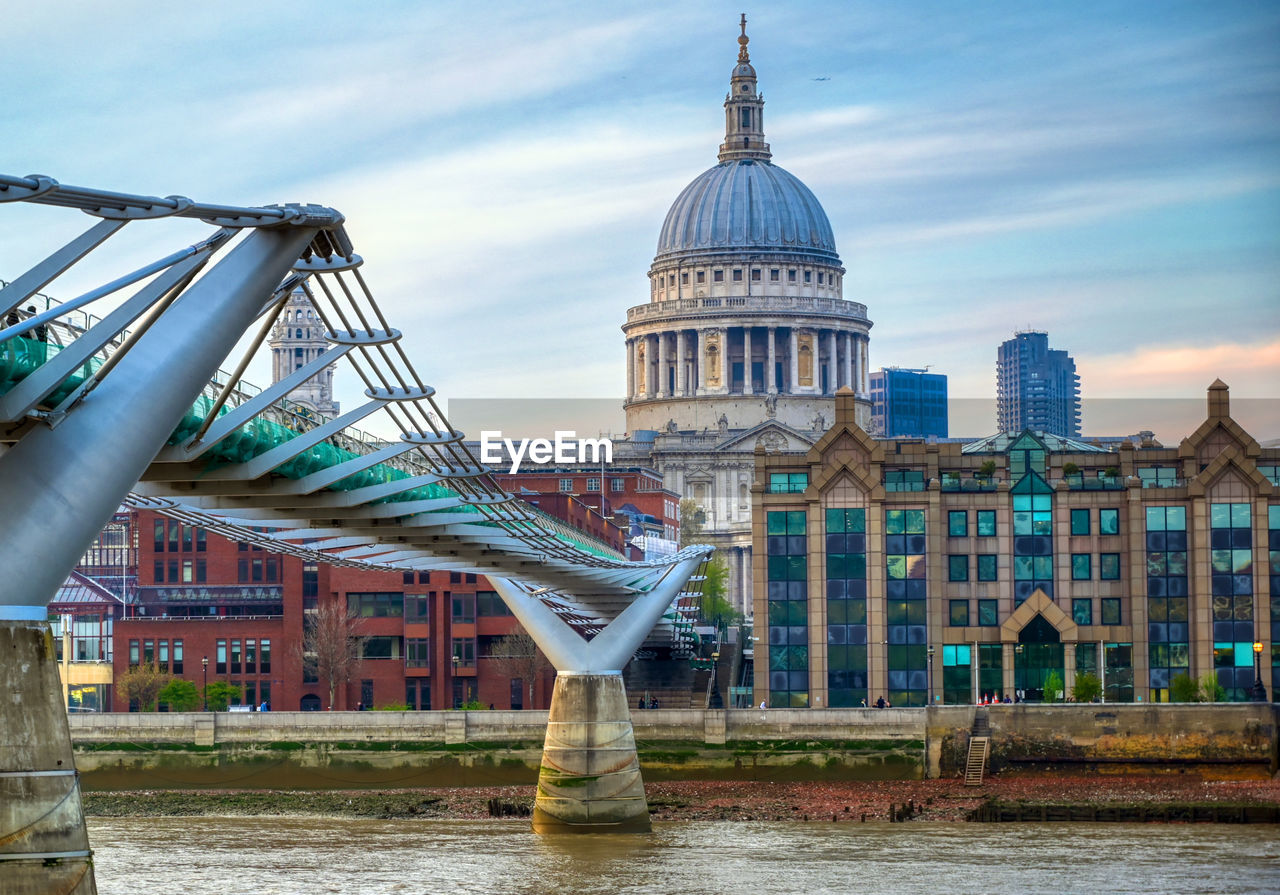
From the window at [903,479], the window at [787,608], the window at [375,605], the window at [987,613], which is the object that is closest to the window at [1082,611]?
the window at [987,613]

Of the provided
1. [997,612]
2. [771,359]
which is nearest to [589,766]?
[997,612]

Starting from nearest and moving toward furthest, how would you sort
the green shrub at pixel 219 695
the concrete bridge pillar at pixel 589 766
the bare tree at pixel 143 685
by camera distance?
the concrete bridge pillar at pixel 589 766
the green shrub at pixel 219 695
the bare tree at pixel 143 685

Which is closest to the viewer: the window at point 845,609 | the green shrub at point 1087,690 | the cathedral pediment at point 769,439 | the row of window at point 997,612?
the green shrub at point 1087,690

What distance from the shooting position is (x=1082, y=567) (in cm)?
8769

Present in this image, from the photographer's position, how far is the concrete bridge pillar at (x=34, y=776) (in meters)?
28.0

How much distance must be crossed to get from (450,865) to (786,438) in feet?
445

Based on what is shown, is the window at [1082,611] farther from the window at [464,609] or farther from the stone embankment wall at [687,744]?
the window at [464,609]

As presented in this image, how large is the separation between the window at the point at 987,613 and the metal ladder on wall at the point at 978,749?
1055 cm

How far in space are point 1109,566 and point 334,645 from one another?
3235 cm

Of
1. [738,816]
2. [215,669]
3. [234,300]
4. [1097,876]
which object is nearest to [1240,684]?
[738,816]

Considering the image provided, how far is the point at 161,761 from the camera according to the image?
81.0 metres

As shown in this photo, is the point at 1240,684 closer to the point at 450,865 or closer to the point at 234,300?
the point at 450,865

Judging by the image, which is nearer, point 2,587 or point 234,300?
point 2,587

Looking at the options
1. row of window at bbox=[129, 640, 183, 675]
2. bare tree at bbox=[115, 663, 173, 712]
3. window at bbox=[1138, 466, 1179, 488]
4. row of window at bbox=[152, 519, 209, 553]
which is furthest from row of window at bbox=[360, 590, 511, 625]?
window at bbox=[1138, 466, 1179, 488]
